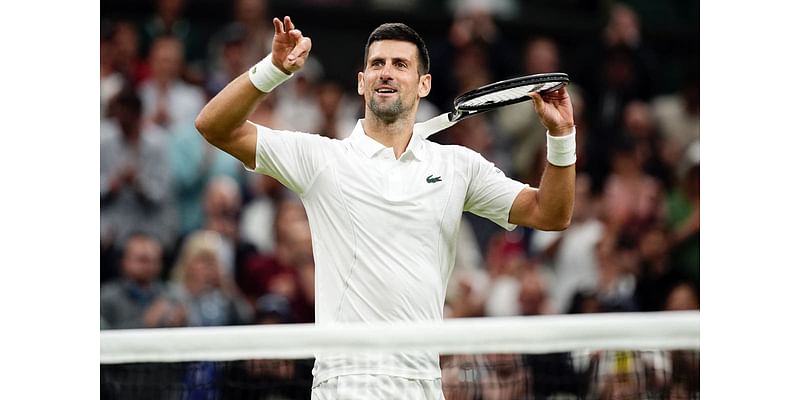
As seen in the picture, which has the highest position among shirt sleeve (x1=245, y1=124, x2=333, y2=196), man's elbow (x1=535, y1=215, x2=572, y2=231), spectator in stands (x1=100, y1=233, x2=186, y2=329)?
shirt sleeve (x1=245, y1=124, x2=333, y2=196)

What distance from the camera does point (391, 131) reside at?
A: 4.93 meters

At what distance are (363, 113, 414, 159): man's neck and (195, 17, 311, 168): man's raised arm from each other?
405 millimetres

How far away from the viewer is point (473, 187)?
5047 millimetres

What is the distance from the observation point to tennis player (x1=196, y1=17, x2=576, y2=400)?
15.3 feet

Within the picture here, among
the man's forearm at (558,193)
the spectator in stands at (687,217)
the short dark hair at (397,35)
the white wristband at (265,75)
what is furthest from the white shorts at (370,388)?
the spectator in stands at (687,217)

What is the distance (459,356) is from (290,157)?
1.44 metres

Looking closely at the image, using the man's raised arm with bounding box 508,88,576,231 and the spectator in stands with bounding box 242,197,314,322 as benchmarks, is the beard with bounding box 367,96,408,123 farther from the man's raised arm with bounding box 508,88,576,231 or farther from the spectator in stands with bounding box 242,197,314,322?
the spectator in stands with bounding box 242,197,314,322

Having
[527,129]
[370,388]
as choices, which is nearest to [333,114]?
[527,129]

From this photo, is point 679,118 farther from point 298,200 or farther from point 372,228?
point 372,228

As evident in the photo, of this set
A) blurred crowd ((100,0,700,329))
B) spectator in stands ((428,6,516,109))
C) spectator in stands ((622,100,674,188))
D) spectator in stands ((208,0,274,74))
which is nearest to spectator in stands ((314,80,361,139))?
blurred crowd ((100,0,700,329))

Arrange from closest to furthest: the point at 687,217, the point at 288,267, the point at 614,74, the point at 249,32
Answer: the point at 288,267
the point at 687,217
the point at 249,32
the point at 614,74

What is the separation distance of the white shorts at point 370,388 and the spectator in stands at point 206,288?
3.80 metres
